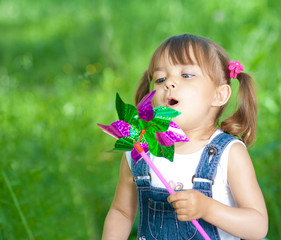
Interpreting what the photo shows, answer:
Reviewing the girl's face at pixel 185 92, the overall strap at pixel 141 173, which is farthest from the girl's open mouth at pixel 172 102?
the overall strap at pixel 141 173

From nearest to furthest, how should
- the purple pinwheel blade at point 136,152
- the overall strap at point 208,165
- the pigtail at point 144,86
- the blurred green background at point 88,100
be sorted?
the purple pinwheel blade at point 136,152
the overall strap at point 208,165
the pigtail at point 144,86
the blurred green background at point 88,100

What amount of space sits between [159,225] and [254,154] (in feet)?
4.23

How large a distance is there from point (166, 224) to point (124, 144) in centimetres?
41

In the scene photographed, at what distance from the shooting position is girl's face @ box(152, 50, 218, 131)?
1753mm

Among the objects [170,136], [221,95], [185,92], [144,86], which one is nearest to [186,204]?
[170,136]

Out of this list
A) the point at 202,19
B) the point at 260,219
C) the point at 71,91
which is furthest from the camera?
the point at 202,19

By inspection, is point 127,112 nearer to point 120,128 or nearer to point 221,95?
point 120,128

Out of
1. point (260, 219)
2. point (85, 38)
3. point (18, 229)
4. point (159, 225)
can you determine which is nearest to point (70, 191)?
point (18, 229)

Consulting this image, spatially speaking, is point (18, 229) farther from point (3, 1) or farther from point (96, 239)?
point (3, 1)

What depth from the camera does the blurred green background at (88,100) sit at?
8.99 feet

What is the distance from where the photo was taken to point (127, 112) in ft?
5.05

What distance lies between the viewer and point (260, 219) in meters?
1.68

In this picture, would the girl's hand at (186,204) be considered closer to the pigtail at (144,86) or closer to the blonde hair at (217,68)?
the blonde hair at (217,68)

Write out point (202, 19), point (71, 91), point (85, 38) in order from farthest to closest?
point (85, 38)
point (202, 19)
point (71, 91)
